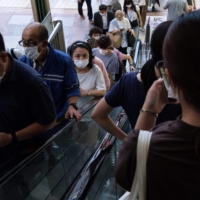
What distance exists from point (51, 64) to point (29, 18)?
8.09 meters

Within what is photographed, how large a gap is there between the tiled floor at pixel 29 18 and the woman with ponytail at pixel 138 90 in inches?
280

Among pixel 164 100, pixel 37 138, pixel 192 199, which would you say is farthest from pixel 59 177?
pixel 192 199

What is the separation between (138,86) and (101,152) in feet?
2.26

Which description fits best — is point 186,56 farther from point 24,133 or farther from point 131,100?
point 24,133

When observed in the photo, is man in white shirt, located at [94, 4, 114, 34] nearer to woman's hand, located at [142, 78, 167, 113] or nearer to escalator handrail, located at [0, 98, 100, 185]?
escalator handrail, located at [0, 98, 100, 185]

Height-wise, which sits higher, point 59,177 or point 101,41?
point 101,41

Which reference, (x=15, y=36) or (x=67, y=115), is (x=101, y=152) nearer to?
(x=67, y=115)

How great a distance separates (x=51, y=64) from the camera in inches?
106

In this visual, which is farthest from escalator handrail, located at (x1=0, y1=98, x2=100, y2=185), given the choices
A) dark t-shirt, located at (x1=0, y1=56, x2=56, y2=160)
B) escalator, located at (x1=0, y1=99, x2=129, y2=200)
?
dark t-shirt, located at (x1=0, y1=56, x2=56, y2=160)

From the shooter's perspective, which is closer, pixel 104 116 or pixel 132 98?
pixel 132 98

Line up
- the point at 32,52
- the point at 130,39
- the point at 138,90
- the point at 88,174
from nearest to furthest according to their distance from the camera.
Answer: the point at 138,90, the point at 88,174, the point at 32,52, the point at 130,39

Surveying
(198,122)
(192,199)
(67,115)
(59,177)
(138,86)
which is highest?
(198,122)

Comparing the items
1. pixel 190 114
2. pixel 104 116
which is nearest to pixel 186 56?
pixel 190 114

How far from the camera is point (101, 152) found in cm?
207
